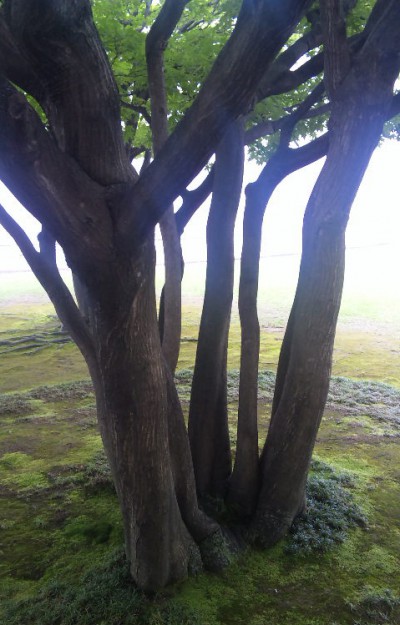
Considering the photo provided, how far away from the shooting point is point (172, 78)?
20.8ft

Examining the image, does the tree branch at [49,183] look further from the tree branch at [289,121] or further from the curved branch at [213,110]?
the tree branch at [289,121]

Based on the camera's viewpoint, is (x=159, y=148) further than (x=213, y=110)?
Yes

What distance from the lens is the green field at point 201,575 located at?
385 cm

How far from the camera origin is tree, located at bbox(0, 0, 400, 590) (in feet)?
9.07

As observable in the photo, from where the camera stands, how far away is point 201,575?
4.25 meters

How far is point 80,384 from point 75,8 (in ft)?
26.8

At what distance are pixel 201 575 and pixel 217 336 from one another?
1960mm

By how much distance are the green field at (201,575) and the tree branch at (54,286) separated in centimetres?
184

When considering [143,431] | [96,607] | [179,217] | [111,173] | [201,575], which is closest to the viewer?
[111,173]

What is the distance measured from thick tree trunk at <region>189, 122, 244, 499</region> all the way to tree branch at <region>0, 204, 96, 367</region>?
114 centimetres

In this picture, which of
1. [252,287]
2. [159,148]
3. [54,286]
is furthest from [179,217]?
[54,286]

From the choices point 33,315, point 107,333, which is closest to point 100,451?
point 107,333

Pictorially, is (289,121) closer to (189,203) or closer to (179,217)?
(189,203)

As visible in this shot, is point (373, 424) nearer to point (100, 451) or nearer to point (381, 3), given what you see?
point (100, 451)
